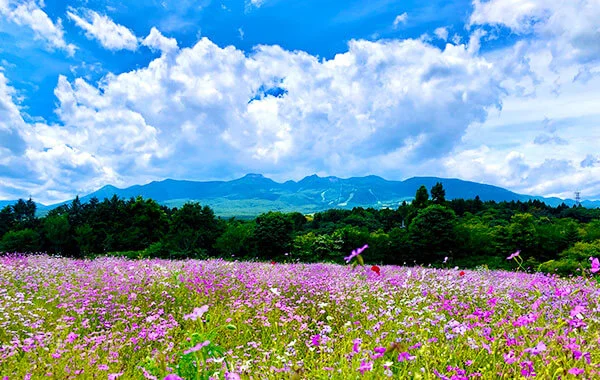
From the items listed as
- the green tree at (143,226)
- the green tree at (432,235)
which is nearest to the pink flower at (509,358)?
the green tree at (432,235)

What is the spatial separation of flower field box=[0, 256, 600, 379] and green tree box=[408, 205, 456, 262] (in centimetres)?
2102

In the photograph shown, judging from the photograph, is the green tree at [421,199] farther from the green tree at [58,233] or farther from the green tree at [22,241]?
the green tree at [22,241]

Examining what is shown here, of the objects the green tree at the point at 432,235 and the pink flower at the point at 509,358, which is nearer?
the pink flower at the point at 509,358

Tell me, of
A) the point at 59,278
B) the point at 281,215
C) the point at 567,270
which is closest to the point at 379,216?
the point at 281,215

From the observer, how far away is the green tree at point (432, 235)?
27516 millimetres

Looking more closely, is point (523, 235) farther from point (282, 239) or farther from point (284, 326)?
point (284, 326)

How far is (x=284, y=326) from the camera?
Result: 5438mm

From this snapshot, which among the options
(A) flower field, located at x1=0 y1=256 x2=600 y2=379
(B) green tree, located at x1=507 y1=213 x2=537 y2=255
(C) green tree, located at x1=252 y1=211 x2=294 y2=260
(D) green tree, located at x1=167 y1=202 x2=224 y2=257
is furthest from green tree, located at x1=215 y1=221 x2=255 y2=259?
(B) green tree, located at x1=507 y1=213 x2=537 y2=255

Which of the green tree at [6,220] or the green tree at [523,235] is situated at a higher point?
the green tree at [6,220]

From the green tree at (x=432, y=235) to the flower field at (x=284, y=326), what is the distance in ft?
69.0

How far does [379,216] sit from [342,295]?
131 ft

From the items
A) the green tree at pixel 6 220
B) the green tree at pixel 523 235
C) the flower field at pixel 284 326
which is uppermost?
the green tree at pixel 6 220

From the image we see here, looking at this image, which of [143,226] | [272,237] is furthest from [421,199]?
[143,226]

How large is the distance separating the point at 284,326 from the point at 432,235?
24084mm
